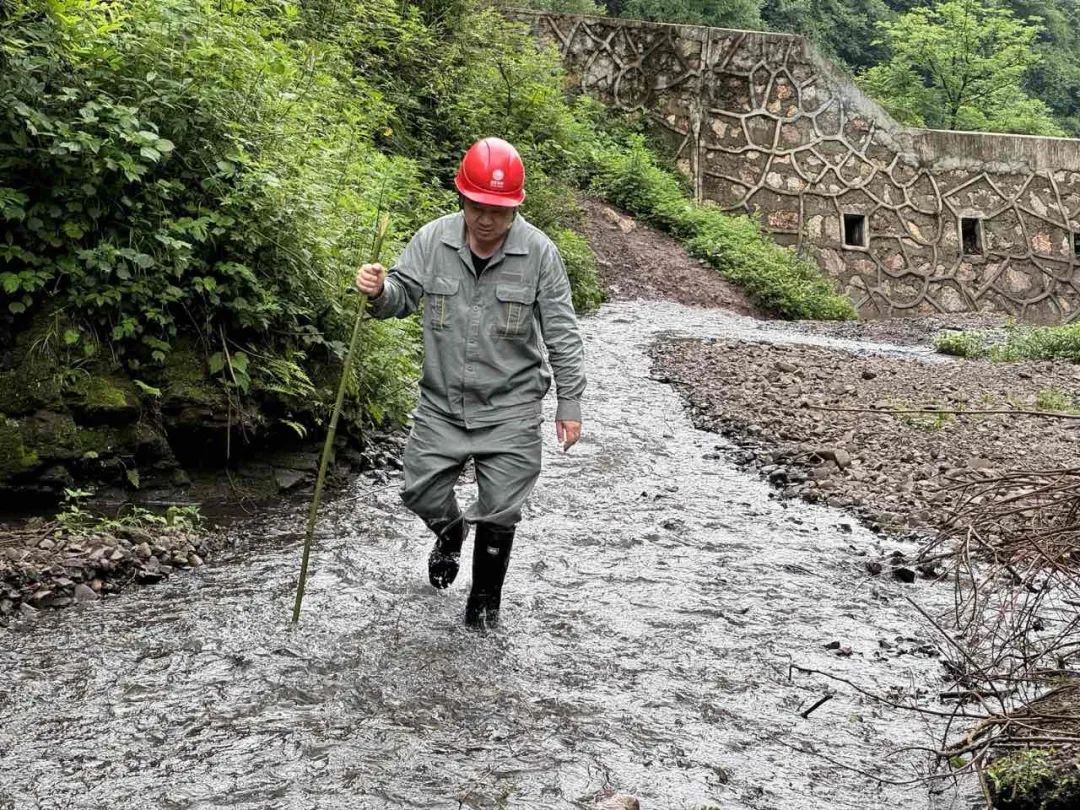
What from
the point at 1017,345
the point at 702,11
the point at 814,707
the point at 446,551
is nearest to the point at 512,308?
the point at 446,551

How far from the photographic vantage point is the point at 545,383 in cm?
480

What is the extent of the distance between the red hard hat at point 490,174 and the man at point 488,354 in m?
0.05

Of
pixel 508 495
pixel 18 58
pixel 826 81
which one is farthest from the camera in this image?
pixel 826 81

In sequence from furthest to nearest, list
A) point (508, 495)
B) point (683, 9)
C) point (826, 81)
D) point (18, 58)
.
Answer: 1. point (683, 9)
2. point (826, 81)
3. point (18, 58)
4. point (508, 495)

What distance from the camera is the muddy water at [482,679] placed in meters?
3.44

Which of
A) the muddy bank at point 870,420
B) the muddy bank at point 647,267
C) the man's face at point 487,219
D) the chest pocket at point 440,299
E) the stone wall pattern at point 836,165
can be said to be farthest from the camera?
the stone wall pattern at point 836,165

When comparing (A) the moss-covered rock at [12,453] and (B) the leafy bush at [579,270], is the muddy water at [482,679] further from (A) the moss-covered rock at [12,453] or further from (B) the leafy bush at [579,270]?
(B) the leafy bush at [579,270]

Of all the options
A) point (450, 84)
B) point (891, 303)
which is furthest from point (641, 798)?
point (891, 303)

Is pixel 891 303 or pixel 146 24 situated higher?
Result: pixel 146 24

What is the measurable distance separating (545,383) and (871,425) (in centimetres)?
530

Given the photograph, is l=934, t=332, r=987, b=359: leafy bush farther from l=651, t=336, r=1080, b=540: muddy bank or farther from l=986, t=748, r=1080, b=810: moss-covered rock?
l=986, t=748, r=1080, b=810: moss-covered rock

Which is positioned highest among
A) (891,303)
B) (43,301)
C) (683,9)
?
(683,9)

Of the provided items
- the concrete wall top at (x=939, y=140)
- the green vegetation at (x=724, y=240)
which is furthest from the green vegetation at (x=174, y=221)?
the concrete wall top at (x=939, y=140)

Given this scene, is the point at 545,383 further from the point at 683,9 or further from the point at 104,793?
the point at 683,9
